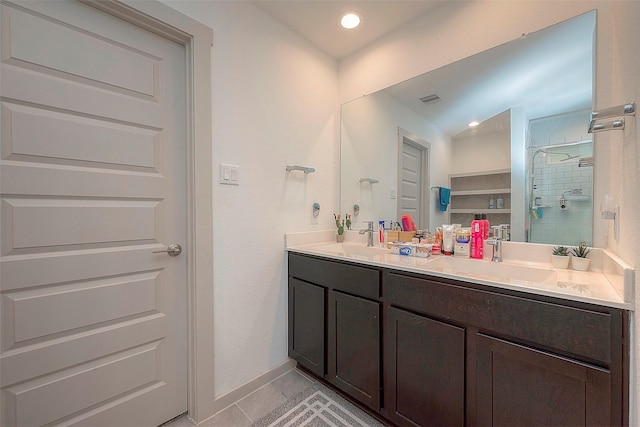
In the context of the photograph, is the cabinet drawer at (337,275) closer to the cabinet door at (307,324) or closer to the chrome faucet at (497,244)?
the cabinet door at (307,324)

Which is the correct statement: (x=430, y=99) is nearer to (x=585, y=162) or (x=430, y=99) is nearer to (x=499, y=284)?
(x=585, y=162)

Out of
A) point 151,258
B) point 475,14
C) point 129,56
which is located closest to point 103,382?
point 151,258

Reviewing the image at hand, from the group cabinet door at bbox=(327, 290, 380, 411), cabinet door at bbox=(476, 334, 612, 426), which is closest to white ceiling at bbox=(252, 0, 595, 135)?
cabinet door at bbox=(476, 334, 612, 426)

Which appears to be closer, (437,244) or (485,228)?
(485,228)

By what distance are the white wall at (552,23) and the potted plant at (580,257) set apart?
2.5 inches

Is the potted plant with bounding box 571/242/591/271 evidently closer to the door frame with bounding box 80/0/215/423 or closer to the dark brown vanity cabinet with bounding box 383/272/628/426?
the dark brown vanity cabinet with bounding box 383/272/628/426

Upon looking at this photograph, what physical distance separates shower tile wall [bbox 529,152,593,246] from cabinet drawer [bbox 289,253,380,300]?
864 mm

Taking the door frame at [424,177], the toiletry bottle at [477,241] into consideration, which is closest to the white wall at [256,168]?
the door frame at [424,177]

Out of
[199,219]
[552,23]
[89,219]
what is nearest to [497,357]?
[199,219]

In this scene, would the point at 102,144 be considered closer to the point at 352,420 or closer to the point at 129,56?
the point at 129,56

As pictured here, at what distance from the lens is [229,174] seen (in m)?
1.53

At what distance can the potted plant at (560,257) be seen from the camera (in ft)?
3.92

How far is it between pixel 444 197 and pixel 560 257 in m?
0.66

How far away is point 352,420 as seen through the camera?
1.39m
